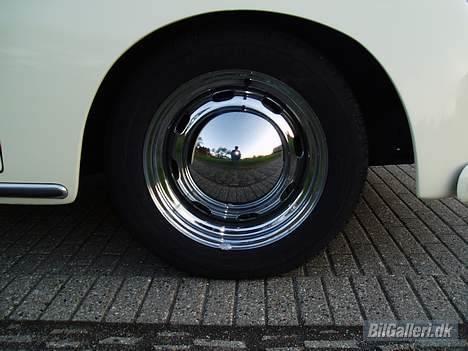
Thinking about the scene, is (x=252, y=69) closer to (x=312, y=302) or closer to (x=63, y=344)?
(x=312, y=302)

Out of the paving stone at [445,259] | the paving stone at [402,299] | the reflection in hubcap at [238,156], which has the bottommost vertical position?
the paving stone at [402,299]

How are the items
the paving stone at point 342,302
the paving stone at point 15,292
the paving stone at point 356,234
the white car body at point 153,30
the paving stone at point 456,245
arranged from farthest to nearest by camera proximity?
the paving stone at point 356,234 < the paving stone at point 456,245 < the paving stone at point 15,292 < the paving stone at point 342,302 < the white car body at point 153,30

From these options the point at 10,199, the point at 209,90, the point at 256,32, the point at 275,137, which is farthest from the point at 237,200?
the point at 10,199

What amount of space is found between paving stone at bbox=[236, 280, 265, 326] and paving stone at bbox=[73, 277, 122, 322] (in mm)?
544

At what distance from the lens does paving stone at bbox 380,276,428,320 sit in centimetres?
201

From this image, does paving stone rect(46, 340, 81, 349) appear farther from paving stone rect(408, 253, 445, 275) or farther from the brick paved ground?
paving stone rect(408, 253, 445, 275)

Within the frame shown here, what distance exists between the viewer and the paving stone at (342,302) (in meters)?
2.00

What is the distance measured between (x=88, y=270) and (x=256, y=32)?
133 cm

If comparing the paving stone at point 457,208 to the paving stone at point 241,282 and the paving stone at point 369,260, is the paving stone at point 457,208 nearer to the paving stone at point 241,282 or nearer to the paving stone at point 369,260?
the paving stone at point 241,282

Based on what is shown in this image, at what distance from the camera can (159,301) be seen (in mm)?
2131

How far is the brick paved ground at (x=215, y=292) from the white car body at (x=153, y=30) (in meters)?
0.58

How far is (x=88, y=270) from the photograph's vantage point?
2393 millimetres

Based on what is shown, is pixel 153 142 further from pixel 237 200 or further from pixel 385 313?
pixel 385 313

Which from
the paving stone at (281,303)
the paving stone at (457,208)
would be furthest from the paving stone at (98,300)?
the paving stone at (457,208)
